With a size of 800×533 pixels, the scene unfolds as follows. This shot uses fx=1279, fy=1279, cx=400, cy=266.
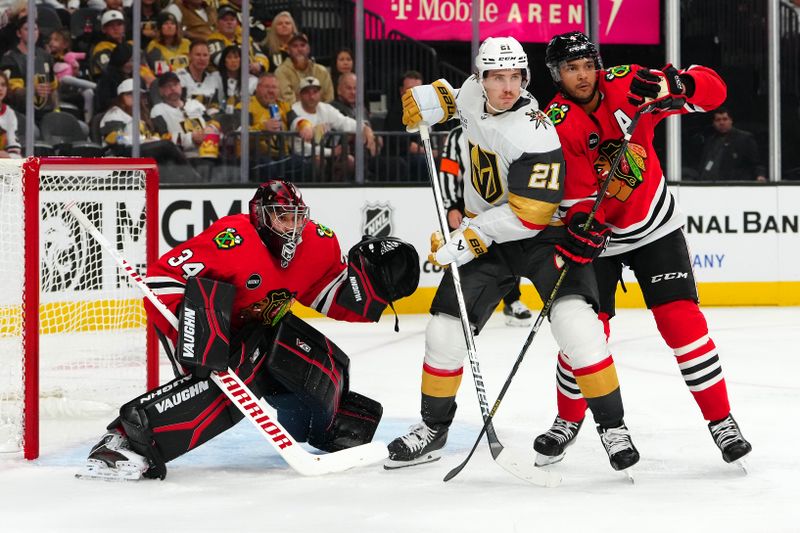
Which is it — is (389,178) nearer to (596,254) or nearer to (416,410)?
(416,410)

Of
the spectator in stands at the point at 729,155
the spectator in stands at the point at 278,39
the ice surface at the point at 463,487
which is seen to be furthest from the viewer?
the spectator in stands at the point at 729,155

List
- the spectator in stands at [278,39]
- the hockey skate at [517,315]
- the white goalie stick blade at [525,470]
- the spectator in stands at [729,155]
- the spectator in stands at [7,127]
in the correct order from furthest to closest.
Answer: the spectator in stands at [729,155] → the spectator in stands at [278,39] → the spectator in stands at [7,127] → the hockey skate at [517,315] → the white goalie stick blade at [525,470]

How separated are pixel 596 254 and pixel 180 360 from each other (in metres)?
0.93

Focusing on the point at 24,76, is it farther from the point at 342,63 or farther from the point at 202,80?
the point at 342,63

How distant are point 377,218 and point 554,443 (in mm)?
3493

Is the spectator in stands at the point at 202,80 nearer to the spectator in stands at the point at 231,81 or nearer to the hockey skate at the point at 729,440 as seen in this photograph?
the spectator in stands at the point at 231,81

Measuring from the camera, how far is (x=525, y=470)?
271cm

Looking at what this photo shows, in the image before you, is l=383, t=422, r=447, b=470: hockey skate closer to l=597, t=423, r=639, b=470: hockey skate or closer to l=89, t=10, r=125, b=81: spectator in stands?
l=597, t=423, r=639, b=470: hockey skate

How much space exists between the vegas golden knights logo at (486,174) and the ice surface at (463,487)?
0.62 metres

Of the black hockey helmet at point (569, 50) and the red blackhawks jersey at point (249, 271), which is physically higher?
the black hockey helmet at point (569, 50)

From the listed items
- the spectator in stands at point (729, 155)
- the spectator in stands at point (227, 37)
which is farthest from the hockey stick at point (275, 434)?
the spectator in stands at point (729, 155)

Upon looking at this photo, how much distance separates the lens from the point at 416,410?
12.1 feet

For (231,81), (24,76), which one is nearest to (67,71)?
(24,76)

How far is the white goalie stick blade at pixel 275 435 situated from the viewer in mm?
2824
